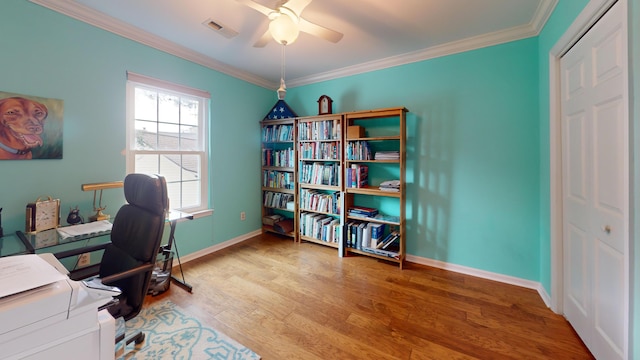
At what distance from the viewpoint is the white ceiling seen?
196 cm

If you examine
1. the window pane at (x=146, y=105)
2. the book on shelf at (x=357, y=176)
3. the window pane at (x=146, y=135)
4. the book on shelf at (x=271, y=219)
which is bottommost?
the book on shelf at (x=271, y=219)

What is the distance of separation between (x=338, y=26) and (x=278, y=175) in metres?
2.12

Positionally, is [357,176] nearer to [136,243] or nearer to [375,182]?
[375,182]

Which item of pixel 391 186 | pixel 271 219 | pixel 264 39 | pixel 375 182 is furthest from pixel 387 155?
pixel 271 219

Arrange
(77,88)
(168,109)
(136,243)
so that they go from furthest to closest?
1. (168,109)
2. (77,88)
3. (136,243)

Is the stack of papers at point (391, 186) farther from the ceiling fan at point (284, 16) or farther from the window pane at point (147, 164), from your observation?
the window pane at point (147, 164)

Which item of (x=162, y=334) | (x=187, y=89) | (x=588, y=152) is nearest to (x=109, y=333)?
(x=162, y=334)

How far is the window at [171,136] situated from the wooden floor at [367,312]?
90 cm

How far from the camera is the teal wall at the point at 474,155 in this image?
2.30m

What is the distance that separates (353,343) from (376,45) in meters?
2.74

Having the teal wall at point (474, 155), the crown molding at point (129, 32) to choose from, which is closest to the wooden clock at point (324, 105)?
the teal wall at point (474, 155)

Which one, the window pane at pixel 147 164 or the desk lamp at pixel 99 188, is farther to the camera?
the window pane at pixel 147 164

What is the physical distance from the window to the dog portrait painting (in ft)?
1.66

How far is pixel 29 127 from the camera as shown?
1.83 metres
